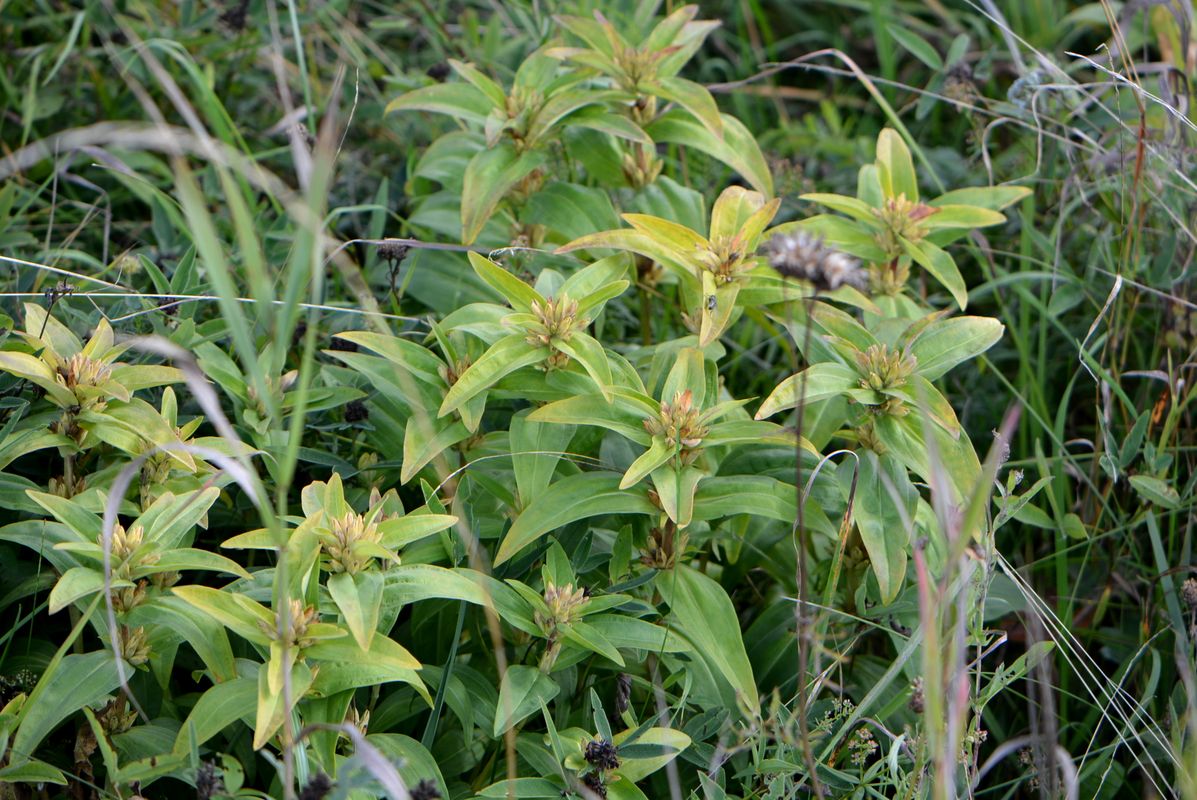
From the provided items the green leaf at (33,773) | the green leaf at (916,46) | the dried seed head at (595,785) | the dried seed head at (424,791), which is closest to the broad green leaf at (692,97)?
the green leaf at (916,46)

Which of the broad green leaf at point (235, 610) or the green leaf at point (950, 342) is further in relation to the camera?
the green leaf at point (950, 342)

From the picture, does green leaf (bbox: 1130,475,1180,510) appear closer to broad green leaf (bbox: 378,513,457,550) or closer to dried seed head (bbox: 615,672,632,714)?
dried seed head (bbox: 615,672,632,714)

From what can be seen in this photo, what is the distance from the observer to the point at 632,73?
2074mm

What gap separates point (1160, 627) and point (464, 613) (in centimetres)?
127

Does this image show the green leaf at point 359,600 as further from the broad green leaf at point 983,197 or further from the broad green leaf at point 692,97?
the broad green leaf at point 983,197

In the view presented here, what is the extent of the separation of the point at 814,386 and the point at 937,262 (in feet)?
1.62

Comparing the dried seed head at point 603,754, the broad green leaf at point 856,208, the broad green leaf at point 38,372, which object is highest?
the broad green leaf at point 856,208

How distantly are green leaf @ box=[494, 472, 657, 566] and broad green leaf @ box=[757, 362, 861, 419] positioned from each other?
0.23m

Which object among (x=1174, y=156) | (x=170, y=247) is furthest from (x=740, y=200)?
(x=170, y=247)

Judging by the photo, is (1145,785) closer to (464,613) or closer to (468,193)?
(464,613)

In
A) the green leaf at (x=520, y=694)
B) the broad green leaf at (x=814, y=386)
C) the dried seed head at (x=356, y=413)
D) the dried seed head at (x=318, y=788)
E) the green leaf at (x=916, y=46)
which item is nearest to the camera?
the dried seed head at (x=318, y=788)

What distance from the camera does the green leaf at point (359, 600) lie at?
1335mm

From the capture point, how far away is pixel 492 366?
64.3 inches

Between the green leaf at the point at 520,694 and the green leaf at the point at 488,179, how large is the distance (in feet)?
2.54
